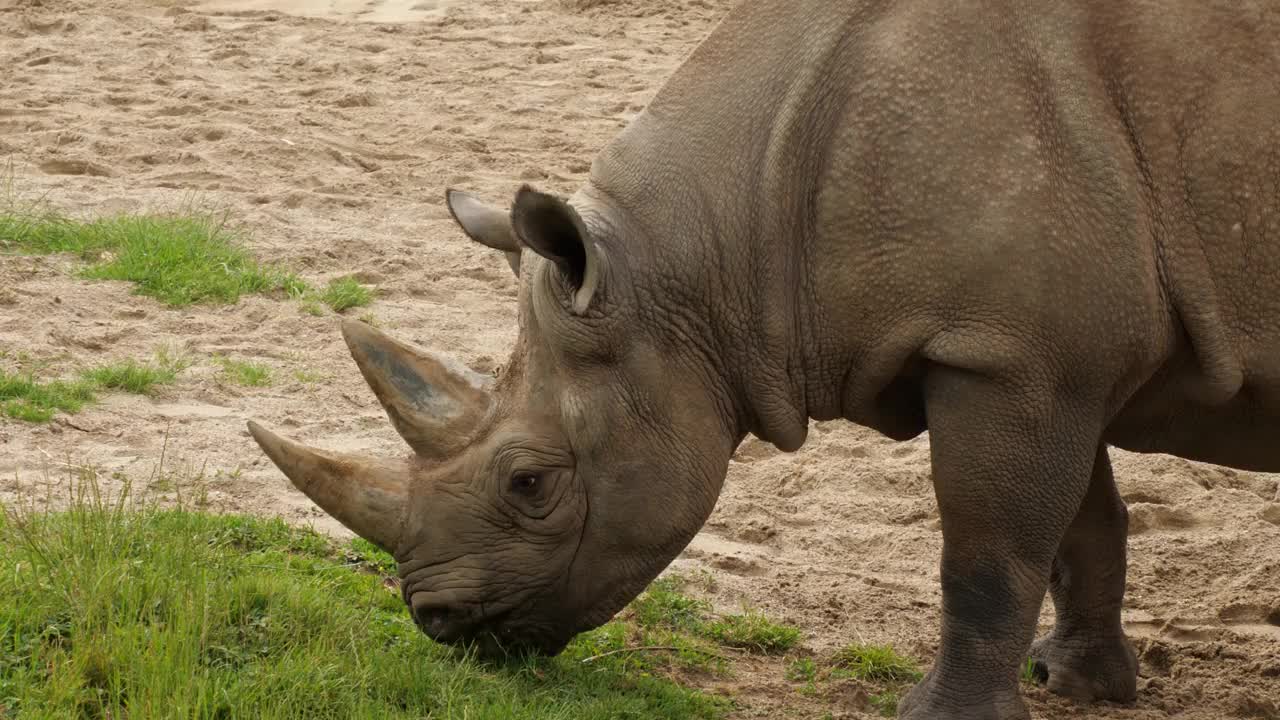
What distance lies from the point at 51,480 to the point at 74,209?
3482 millimetres

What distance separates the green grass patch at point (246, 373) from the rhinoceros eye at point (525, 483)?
279cm

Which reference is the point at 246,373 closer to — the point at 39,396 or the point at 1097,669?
the point at 39,396

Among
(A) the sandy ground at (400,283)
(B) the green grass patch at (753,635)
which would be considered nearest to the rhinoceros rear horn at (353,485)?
(A) the sandy ground at (400,283)

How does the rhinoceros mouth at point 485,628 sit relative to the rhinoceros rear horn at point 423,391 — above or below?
below

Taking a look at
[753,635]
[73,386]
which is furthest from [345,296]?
[753,635]

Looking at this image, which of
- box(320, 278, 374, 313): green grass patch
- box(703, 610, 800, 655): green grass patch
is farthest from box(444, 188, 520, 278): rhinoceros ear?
box(320, 278, 374, 313): green grass patch

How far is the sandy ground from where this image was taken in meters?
5.92

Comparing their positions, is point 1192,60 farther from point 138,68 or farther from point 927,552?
point 138,68

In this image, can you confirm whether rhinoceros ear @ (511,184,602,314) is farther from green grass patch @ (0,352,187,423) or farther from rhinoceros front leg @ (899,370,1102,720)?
green grass patch @ (0,352,187,423)

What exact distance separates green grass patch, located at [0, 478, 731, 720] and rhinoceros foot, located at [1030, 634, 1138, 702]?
108 cm

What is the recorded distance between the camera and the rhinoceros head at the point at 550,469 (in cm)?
452

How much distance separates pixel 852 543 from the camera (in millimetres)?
6445

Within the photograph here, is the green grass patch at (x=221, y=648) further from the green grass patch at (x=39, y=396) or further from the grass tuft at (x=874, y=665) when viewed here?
the green grass patch at (x=39, y=396)

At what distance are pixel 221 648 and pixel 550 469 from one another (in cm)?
91
